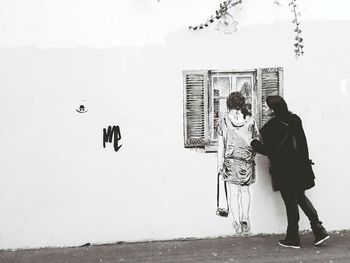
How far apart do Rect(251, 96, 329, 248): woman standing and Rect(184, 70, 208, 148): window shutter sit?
0.80 metres

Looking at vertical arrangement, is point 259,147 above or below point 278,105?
below

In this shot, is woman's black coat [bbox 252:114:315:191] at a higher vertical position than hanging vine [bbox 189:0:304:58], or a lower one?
lower

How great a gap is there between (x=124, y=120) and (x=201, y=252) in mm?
1775

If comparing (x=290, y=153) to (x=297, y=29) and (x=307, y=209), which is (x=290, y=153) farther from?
(x=297, y=29)

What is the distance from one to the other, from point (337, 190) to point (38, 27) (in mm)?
4123

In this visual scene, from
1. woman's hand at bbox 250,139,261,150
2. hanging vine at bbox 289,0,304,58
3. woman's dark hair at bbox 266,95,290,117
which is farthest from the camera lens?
hanging vine at bbox 289,0,304,58

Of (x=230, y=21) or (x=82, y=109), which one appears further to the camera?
(x=230, y=21)

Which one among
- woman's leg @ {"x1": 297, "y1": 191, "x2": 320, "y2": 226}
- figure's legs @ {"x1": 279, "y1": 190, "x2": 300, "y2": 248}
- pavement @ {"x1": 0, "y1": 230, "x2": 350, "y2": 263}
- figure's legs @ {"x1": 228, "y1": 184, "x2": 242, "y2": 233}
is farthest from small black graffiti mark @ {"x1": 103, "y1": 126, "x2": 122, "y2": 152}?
woman's leg @ {"x1": 297, "y1": 191, "x2": 320, "y2": 226}

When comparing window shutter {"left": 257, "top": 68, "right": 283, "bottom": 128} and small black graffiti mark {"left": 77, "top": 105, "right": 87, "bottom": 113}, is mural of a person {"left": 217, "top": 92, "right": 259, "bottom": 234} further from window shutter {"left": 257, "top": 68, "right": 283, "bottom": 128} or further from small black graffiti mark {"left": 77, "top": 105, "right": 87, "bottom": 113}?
small black graffiti mark {"left": 77, "top": 105, "right": 87, "bottom": 113}

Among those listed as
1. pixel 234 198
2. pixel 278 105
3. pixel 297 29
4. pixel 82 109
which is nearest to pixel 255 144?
pixel 278 105

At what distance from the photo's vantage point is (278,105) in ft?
18.4

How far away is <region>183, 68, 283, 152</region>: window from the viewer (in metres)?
6.10

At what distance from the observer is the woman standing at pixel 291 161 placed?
5648mm

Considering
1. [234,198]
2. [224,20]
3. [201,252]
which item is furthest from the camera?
[234,198]
